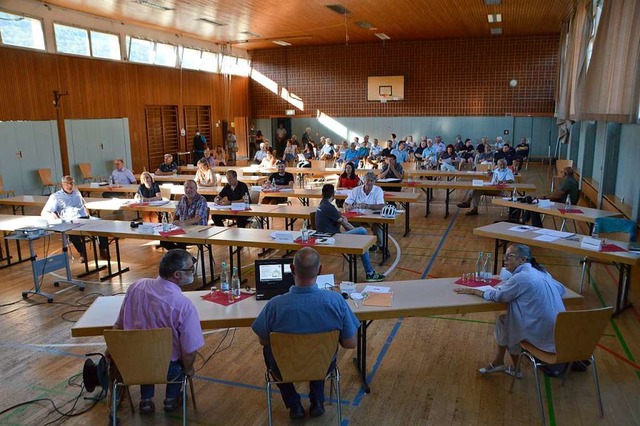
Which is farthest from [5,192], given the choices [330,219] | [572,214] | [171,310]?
[572,214]

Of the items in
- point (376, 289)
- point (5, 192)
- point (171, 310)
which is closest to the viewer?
point (171, 310)

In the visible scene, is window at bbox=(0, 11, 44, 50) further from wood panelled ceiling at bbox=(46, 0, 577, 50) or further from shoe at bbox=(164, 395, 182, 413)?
shoe at bbox=(164, 395, 182, 413)

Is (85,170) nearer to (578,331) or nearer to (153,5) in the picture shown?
(153,5)

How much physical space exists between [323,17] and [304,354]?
1672cm

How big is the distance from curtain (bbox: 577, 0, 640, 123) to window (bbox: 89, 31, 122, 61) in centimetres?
1506

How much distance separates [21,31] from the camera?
14.6 m

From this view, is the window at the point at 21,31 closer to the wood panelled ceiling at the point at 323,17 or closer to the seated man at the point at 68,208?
the wood panelled ceiling at the point at 323,17

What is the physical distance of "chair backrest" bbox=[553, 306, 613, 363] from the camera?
13.0ft

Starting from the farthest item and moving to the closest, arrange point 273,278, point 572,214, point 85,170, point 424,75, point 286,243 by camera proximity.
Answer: point 424,75, point 85,170, point 572,214, point 286,243, point 273,278

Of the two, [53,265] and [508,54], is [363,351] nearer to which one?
[53,265]

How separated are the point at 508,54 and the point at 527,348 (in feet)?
75.5

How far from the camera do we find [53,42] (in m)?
15.7

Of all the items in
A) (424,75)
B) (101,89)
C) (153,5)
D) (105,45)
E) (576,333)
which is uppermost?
(153,5)

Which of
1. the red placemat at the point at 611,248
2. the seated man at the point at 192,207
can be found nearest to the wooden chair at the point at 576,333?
the red placemat at the point at 611,248
